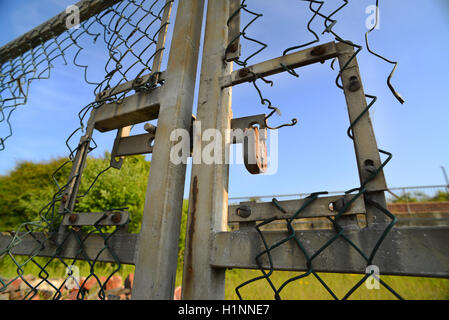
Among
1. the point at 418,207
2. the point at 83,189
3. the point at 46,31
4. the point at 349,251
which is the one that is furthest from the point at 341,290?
the point at 418,207

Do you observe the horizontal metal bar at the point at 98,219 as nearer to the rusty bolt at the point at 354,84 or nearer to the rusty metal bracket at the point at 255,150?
the rusty metal bracket at the point at 255,150

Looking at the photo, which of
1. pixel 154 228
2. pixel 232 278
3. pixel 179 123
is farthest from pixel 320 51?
pixel 232 278

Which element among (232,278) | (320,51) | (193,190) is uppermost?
(320,51)

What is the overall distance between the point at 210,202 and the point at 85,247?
48 centimetres

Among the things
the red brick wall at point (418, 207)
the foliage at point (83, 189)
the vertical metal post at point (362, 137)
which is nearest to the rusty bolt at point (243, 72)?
the vertical metal post at point (362, 137)

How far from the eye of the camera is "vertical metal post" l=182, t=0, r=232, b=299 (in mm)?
583

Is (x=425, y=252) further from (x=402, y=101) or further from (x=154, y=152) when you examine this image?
(x=154, y=152)

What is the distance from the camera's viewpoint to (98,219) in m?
0.73

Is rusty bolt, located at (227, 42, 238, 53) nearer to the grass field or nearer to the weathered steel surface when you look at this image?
the weathered steel surface

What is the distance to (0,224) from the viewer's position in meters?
5.67

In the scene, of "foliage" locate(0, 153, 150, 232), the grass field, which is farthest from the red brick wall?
"foliage" locate(0, 153, 150, 232)

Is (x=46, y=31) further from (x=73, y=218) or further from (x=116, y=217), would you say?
(x=116, y=217)

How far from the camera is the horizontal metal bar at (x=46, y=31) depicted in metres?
1.32

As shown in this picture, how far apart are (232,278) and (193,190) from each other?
13.8 feet
